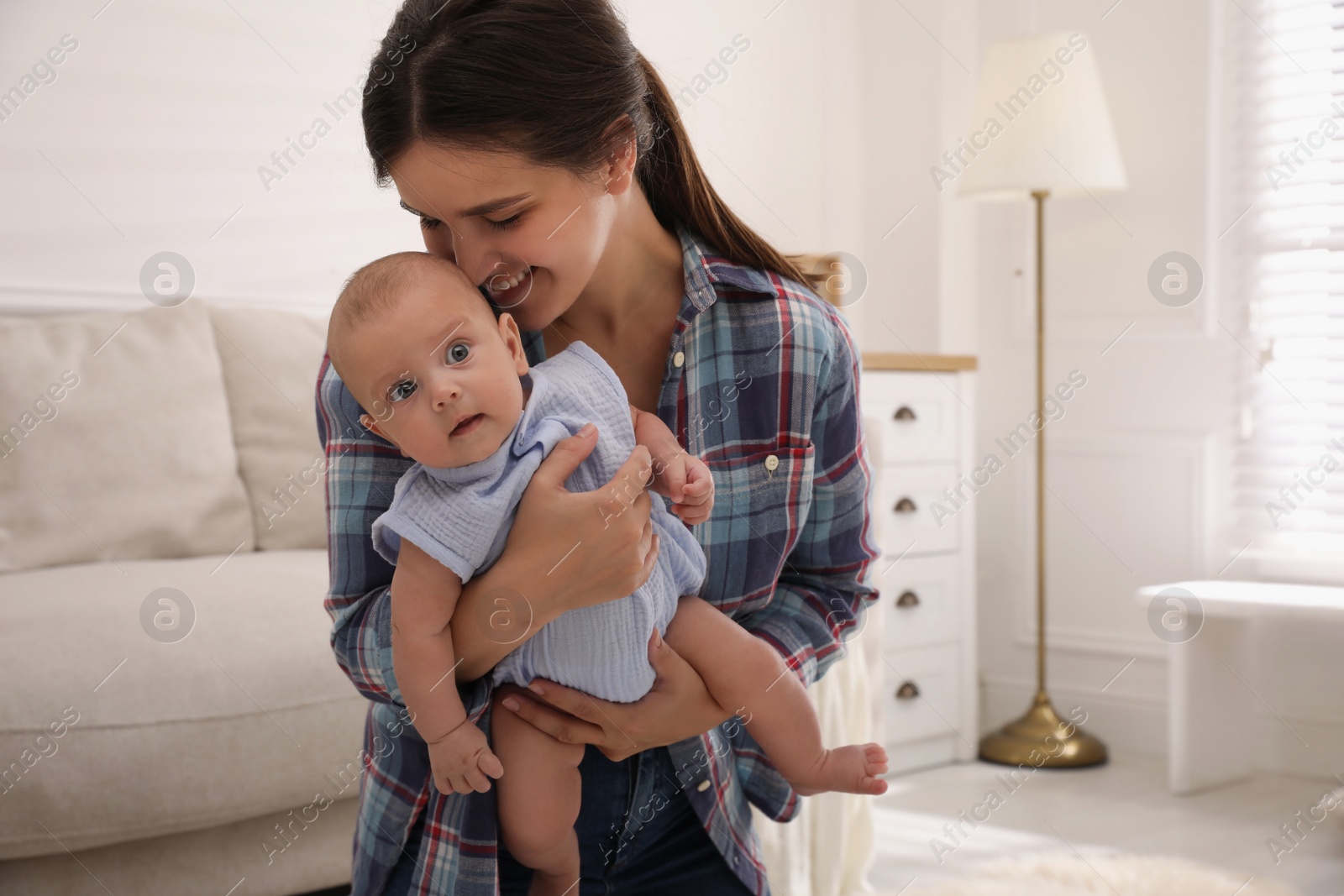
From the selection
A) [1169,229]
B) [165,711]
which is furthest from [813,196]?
[165,711]

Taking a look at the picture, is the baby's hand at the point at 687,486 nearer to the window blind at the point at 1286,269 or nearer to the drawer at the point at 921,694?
the drawer at the point at 921,694

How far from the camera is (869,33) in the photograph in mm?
3680

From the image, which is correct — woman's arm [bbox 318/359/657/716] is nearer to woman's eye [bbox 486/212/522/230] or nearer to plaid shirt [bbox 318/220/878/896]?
plaid shirt [bbox 318/220/878/896]

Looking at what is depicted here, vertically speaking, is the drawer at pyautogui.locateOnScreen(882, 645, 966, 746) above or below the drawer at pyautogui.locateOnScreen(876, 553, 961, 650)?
below

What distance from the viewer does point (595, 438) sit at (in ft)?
2.98

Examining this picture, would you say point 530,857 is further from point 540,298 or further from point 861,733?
point 861,733

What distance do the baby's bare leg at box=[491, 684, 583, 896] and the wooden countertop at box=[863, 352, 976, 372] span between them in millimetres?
1962

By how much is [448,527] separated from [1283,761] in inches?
109

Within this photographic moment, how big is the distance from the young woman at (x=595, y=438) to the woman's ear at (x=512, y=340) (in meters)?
0.04

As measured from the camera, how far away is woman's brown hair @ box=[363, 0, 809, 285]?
89 centimetres

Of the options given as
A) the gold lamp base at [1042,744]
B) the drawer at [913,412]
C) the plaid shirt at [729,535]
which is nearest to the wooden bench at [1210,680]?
the gold lamp base at [1042,744]

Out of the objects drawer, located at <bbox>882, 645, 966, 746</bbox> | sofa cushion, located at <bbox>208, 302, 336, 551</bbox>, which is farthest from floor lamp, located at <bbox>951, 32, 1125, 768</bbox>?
sofa cushion, located at <bbox>208, 302, 336, 551</bbox>

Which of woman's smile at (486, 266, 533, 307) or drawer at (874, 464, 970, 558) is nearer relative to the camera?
woman's smile at (486, 266, 533, 307)

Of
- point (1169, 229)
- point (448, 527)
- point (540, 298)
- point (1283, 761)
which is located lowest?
point (1283, 761)
